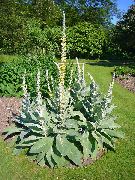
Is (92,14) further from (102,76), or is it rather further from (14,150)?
(14,150)

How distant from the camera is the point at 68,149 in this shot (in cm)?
796

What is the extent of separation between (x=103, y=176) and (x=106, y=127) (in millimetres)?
1341

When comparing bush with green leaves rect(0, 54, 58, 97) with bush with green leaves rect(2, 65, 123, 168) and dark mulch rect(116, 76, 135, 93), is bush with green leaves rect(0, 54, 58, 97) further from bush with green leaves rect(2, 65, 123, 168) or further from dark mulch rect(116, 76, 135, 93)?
dark mulch rect(116, 76, 135, 93)

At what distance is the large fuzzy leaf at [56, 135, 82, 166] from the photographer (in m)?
7.88

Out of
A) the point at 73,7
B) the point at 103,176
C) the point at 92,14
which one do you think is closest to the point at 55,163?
the point at 103,176

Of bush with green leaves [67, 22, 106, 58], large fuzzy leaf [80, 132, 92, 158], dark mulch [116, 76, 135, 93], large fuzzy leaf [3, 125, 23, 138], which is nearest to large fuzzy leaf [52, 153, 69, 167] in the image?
large fuzzy leaf [80, 132, 92, 158]

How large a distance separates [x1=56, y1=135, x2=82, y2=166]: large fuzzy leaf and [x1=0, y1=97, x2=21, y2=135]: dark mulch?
2.50m

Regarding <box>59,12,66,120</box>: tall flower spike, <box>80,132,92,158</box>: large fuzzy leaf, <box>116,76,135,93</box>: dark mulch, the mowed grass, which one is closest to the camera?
<box>59,12,66,120</box>: tall flower spike

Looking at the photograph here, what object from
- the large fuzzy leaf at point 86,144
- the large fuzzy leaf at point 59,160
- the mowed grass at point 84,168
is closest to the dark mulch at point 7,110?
the mowed grass at point 84,168

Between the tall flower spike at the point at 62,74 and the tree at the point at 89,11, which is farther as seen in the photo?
the tree at the point at 89,11

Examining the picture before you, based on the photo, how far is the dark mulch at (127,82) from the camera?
1681cm

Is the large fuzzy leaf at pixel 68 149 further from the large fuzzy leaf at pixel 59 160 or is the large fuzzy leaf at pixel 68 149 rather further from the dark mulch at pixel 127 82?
the dark mulch at pixel 127 82

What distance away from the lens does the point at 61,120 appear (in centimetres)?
827

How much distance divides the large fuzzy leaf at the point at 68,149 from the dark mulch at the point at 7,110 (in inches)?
98.5
